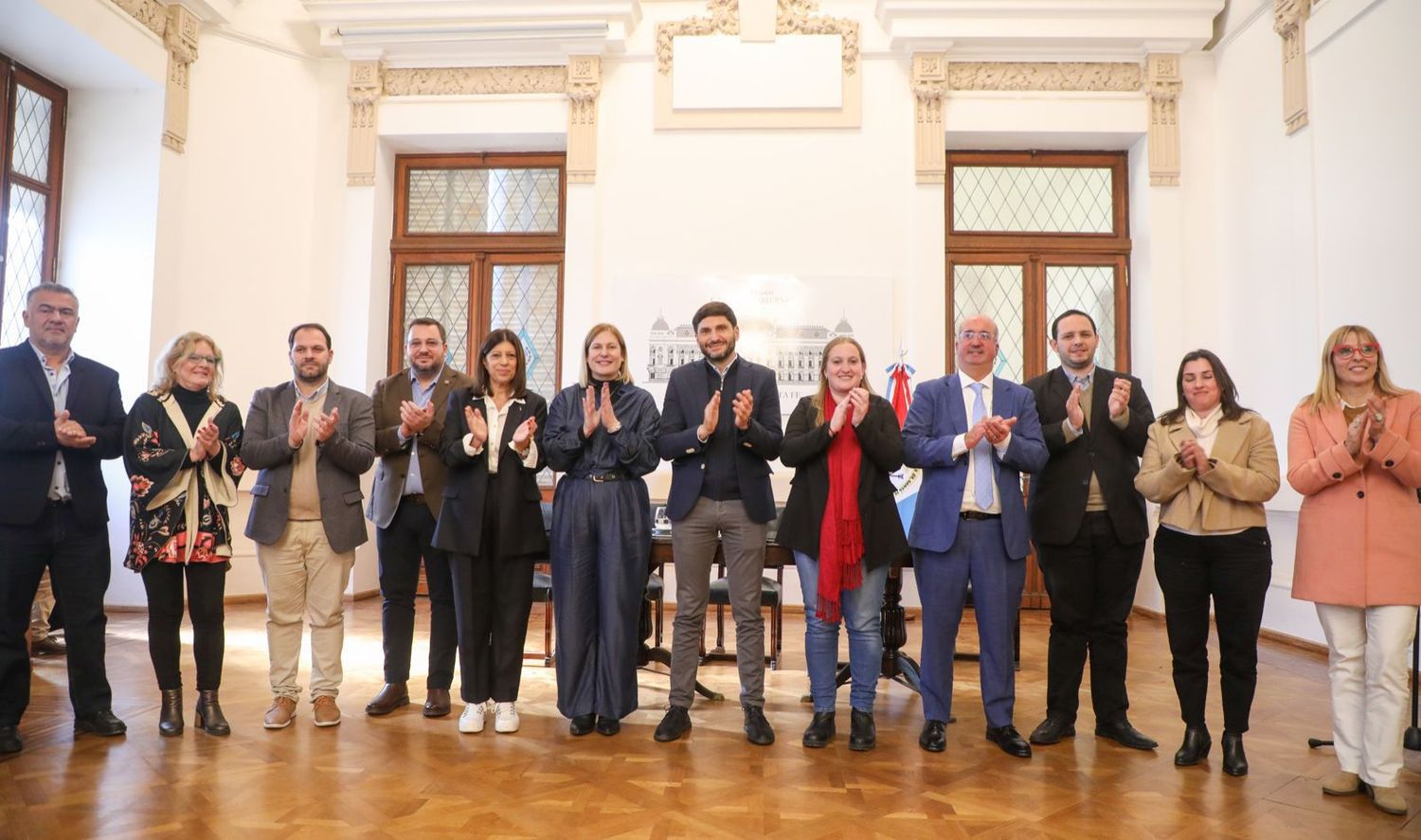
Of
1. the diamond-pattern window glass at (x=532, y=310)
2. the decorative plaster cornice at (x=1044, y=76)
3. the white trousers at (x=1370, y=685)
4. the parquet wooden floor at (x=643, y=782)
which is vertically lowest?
the parquet wooden floor at (x=643, y=782)

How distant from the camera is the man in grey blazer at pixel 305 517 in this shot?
3.53 metres

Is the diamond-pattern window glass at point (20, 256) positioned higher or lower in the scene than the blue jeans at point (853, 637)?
higher

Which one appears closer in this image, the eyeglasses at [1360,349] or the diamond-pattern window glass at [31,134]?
the eyeglasses at [1360,349]

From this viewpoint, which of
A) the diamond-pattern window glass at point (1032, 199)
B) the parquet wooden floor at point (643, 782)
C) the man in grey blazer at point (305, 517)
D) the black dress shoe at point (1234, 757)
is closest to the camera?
the parquet wooden floor at point (643, 782)

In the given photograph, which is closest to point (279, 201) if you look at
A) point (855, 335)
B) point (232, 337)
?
point (232, 337)

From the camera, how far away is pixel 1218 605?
317 cm

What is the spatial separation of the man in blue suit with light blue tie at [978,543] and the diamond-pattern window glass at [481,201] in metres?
4.89

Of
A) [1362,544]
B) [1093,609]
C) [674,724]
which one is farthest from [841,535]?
[1362,544]

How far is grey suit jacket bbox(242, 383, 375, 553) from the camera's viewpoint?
350 cm

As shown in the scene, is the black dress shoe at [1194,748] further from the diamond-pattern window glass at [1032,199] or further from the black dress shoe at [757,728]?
the diamond-pattern window glass at [1032,199]

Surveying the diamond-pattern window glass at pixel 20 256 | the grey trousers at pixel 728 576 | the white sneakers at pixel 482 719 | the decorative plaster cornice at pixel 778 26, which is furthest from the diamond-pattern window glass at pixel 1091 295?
the diamond-pattern window glass at pixel 20 256

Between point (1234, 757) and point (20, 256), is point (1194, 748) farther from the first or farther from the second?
point (20, 256)

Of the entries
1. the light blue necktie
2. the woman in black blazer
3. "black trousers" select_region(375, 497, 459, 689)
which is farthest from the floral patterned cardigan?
the light blue necktie

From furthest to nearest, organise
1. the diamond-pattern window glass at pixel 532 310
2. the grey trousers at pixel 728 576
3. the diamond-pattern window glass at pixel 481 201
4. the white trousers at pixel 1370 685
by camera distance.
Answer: the diamond-pattern window glass at pixel 481 201 < the diamond-pattern window glass at pixel 532 310 < the grey trousers at pixel 728 576 < the white trousers at pixel 1370 685
